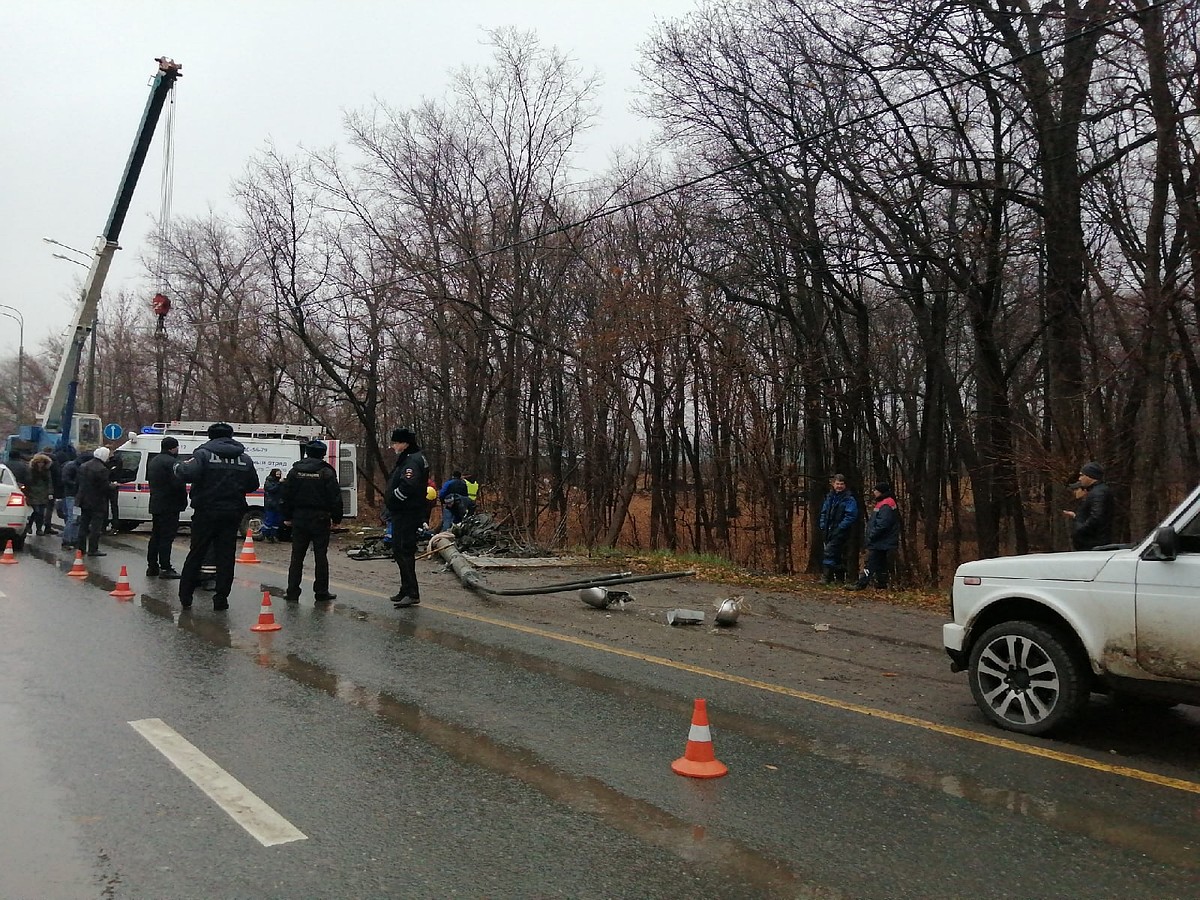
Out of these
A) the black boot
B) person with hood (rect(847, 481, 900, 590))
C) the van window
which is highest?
the van window

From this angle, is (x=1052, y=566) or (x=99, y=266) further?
(x=99, y=266)

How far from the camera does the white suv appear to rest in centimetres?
506

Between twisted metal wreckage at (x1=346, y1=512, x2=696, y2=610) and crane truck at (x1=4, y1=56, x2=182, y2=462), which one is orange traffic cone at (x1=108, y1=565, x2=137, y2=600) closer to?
twisted metal wreckage at (x1=346, y1=512, x2=696, y2=610)

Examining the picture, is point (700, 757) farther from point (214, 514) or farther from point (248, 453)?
point (248, 453)

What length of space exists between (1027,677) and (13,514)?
53.1 feet

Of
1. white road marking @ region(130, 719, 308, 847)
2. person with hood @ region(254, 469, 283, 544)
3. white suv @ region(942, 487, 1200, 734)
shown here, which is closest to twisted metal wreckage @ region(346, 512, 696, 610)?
person with hood @ region(254, 469, 283, 544)

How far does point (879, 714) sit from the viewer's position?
6.09m

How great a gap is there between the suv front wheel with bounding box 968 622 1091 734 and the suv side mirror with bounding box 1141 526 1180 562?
30.6 inches

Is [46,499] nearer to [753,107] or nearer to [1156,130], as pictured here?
[753,107]

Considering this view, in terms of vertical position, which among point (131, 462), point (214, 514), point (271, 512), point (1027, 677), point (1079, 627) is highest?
point (131, 462)

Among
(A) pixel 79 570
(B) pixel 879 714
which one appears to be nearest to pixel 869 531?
(B) pixel 879 714

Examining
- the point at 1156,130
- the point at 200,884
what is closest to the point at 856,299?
the point at 1156,130

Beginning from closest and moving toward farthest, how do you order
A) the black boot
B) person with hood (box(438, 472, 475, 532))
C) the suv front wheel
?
1. the suv front wheel
2. the black boot
3. person with hood (box(438, 472, 475, 532))

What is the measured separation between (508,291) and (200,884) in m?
22.6
